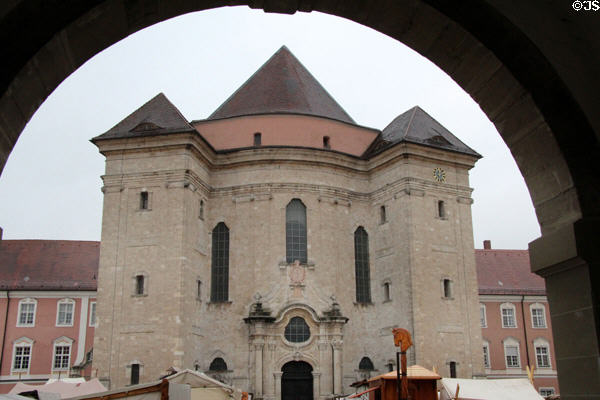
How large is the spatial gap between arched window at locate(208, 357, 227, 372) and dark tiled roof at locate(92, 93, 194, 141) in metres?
11.0

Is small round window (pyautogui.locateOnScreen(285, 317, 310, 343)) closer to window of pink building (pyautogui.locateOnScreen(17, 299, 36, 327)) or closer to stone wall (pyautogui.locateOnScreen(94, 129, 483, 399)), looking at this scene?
stone wall (pyautogui.locateOnScreen(94, 129, 483, 399))

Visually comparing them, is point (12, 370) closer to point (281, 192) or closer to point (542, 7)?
point (281, 192)

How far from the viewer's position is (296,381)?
29.7 m

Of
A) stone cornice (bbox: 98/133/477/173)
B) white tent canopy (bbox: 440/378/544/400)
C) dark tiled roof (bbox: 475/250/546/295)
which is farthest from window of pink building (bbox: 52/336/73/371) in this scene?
dark tiled roof (bbox: 475/250/546/295)

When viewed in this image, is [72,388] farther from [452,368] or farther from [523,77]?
[523,77]

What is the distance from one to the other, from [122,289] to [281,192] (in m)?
8.93

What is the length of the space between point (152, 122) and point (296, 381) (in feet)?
47.1

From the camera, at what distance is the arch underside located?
448cm

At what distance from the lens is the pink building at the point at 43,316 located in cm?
3947

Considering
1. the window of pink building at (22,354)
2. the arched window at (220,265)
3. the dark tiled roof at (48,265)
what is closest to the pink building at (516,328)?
the arched window at (220,265)

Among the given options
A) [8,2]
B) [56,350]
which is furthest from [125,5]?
[56,350]

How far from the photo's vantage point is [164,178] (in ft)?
99.1

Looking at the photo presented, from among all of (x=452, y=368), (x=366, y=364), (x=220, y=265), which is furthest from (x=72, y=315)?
(x=452, y=368)

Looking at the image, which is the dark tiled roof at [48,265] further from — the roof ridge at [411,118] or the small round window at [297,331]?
the roof ridge at [411,118]
